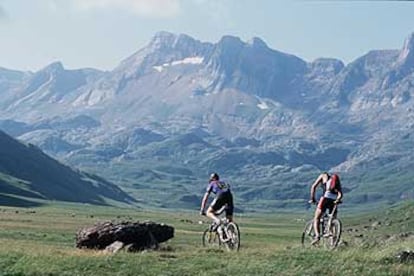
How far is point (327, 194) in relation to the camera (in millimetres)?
35688

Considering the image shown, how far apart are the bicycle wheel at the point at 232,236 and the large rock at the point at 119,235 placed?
12.0 feet

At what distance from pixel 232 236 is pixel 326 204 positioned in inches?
195

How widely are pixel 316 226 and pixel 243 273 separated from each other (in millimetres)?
7818

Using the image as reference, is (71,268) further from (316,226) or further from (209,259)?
(316,226)

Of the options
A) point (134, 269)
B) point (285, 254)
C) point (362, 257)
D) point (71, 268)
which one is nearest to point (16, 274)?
point (71, 268)

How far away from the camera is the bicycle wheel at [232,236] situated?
123ft

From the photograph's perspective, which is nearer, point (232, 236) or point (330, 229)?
point (330, 229)

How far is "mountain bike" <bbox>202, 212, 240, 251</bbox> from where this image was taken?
3744 centimetres

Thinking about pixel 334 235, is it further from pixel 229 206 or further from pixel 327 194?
pixel 229 206

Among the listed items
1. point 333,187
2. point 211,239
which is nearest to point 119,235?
point 211,239

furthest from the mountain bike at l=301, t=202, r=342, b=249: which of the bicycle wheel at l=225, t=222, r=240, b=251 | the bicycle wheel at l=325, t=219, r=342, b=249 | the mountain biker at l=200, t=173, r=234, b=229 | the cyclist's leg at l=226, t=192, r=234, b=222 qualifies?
the mountain biker at l=200, t=173, r=234, b=229

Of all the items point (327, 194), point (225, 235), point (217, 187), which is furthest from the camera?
point (225, 235)

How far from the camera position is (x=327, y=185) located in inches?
1414

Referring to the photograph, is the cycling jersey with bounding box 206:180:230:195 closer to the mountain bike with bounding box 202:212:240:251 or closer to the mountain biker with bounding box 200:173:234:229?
the mountain biker with bounding box 200:173:234:229
